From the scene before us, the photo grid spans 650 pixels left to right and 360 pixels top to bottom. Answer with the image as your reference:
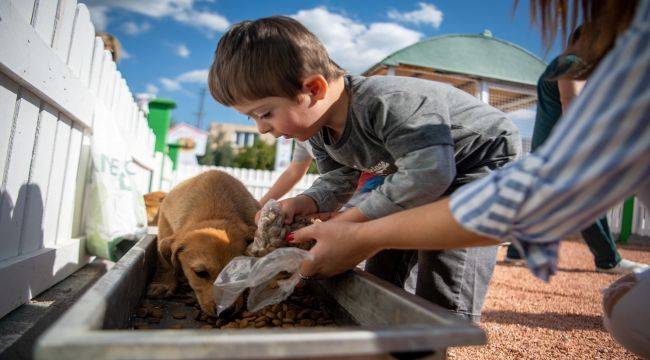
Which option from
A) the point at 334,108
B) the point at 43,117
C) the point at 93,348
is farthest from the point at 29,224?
the point at 93,348

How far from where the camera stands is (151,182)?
836cm

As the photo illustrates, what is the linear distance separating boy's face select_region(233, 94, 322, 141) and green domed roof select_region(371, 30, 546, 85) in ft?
31.0

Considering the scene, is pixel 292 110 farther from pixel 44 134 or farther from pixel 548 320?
pixel 548 320

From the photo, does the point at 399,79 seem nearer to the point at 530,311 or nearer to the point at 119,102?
the point at 530,311

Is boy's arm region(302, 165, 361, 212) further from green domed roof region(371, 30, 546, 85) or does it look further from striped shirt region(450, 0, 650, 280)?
green domed roof region(371, 30, 546, 85)

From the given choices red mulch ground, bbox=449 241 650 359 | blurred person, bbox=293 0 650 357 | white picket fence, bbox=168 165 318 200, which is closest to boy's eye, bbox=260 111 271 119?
blurred person, bbox=293 0 650 357

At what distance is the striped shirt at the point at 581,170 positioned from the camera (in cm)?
94

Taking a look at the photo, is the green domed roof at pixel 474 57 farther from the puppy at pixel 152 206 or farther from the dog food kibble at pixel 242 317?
the dog food kibble at pixel 242 317

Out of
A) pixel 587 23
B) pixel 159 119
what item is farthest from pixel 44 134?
pixel 159 119

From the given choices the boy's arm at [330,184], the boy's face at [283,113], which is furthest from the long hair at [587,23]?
the boy's arm at [330,184]

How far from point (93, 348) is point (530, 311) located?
13.2 feet

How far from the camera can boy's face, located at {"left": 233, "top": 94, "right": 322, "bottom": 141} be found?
2.18 metres

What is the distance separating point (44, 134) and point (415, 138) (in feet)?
8.20

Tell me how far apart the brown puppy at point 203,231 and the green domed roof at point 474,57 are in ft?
26.8
